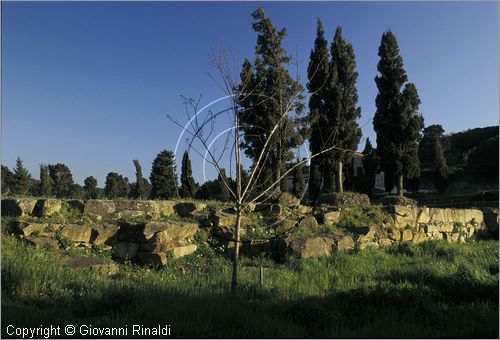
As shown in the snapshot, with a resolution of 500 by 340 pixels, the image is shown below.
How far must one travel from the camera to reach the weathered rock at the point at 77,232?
9.13 metres

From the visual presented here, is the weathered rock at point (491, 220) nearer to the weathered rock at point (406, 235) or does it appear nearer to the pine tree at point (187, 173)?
the weathered rock at point (406, 235)

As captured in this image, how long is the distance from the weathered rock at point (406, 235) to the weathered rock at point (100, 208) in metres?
8.95

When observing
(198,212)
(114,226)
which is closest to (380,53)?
(198,212)

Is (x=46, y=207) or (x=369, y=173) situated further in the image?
(x=369, y=173)

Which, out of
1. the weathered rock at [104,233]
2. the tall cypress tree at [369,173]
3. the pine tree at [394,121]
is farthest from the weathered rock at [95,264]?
the tall cypress tree at [369,173]

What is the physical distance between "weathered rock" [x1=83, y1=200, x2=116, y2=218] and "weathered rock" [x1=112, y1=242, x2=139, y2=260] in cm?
117

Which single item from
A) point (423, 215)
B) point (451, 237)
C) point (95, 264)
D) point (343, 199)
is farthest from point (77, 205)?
point (451, 237)

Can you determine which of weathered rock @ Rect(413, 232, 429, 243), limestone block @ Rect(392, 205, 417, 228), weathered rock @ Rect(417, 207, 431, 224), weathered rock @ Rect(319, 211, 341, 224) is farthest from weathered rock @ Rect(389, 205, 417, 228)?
weathered rock @ Rect(319, 211, 341, 224)

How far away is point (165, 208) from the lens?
1174cm

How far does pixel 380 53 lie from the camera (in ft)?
92.7

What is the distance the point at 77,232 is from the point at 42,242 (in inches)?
31.3

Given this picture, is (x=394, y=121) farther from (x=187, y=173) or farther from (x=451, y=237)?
(x=187, y=173)

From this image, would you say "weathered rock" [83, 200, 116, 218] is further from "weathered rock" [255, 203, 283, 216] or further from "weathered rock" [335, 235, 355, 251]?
"weathered rock" [335, 235, 355, 251]

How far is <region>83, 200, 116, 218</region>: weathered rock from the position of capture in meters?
10.4
